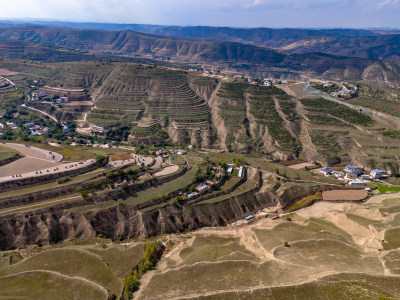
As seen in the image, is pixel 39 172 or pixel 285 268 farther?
pixel 39 172

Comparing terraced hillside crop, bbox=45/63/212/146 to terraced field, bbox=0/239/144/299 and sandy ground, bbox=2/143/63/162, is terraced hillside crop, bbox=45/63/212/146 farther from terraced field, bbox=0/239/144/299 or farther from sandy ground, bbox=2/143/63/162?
terraced field, bbox=0/239/144/299

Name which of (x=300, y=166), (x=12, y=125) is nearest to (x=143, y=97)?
(x=12, y=125)

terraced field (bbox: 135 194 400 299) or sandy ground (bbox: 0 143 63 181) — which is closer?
terraced field (bbox: 135 194 400 299)

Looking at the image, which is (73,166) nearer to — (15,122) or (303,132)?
(15,122)

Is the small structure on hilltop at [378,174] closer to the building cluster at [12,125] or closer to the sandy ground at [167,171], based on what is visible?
the sandy ground at [167,171]

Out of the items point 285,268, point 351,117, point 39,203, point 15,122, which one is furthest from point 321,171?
point 15,122

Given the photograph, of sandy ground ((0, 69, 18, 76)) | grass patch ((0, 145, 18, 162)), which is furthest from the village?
sandy ground ((0, 69, 18, 76))

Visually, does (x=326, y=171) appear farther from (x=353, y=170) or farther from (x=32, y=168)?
(x=32, y=168)
